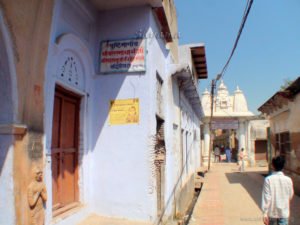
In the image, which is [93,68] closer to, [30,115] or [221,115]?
[30,115]

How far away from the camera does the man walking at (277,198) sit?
473 centimetres

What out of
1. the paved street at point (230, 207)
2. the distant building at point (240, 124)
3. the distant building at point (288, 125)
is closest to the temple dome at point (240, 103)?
the distant building at point (240, 124)

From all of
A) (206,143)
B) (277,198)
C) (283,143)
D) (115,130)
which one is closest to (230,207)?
(283,143)

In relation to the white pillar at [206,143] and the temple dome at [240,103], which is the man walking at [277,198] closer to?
the white pillar at [206,143]

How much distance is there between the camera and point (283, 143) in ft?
40.3

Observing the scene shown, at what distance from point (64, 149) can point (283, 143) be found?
380 inches

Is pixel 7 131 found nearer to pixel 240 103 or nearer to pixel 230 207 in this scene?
pixel 230 207

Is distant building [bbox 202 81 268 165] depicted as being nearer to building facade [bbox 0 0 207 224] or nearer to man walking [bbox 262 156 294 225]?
building facade [bbox 0 0 207 224]

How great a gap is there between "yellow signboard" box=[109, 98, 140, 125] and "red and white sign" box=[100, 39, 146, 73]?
57 cm

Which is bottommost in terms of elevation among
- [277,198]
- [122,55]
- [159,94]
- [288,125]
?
[277,198]

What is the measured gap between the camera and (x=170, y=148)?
7.85 meters

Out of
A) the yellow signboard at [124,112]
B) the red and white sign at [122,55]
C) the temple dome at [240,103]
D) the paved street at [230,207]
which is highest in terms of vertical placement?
the temple dome at [240,103]

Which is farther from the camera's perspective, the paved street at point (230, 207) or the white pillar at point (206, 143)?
the white pillar at point (206, 143)

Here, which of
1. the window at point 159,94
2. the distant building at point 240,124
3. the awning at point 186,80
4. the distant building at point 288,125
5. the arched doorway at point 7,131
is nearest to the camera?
the arched doorway at point 7,131
